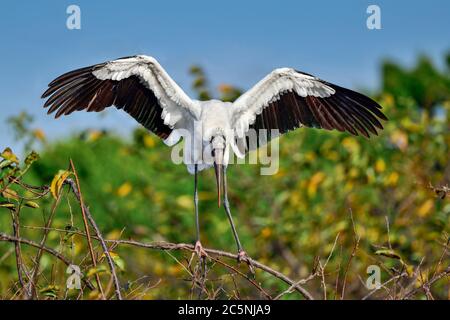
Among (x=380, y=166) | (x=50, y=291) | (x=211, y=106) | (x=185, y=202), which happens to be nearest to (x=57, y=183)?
(x=50, y=291)

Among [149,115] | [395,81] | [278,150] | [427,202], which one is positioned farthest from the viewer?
[395,81]

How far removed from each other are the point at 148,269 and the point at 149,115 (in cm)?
497

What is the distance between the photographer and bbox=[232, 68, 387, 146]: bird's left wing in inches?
255

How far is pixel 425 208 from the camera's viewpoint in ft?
31.9

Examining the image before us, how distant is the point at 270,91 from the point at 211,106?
1.73 ft

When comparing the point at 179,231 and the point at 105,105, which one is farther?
the point at 179,231

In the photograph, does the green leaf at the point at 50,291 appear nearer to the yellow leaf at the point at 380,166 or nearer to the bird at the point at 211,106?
the bird at the point at 211,106

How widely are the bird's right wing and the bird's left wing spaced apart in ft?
1.50

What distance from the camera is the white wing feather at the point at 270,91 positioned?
6.50m

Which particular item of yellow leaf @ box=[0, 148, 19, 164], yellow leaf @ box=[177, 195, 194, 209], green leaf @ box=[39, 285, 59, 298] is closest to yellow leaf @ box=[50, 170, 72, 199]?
yellow leaf @ box=[0, 148, 19, 164]

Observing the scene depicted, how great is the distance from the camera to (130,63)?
6.40 m

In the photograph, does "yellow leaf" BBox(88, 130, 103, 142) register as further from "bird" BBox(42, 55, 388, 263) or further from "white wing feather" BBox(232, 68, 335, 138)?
"white wing feather" BBox(232, 68, 335, 138)

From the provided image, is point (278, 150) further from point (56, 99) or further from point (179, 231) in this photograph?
point (56, 99)
